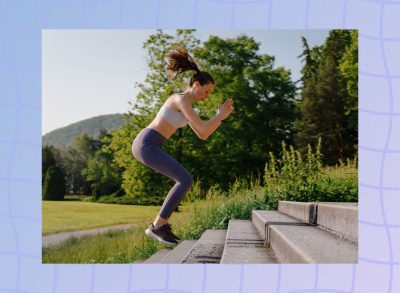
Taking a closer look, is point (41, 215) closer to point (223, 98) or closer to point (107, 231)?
point (107, 231)

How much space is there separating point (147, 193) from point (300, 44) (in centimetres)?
206

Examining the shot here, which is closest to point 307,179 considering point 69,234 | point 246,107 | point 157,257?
point 246,107

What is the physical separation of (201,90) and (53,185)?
5.33 ft

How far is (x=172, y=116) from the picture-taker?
5539mm

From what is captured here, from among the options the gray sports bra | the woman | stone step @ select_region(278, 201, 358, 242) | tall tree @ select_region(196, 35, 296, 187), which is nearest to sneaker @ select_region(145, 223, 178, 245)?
the woman

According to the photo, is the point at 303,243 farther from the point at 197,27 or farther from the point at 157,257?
the point at 197,27

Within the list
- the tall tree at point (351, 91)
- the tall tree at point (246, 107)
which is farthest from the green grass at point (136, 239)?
the tall tree at point (351, 91)

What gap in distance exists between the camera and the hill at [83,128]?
5605 millimetres

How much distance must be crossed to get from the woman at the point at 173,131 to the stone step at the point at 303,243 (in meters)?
0.85

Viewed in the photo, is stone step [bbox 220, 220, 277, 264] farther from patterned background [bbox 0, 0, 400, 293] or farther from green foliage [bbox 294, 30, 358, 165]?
green foliage [bbox 294, 30, 358, 165]

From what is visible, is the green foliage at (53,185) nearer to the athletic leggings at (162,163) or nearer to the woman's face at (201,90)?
the athletic leggings at (162,163)

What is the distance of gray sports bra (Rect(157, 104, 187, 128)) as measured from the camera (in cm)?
554

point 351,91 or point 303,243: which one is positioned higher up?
point 351,91

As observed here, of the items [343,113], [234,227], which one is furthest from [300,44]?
[234,227]
